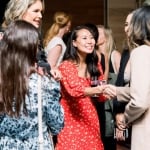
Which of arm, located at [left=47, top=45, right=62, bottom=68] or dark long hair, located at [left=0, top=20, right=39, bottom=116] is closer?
dark long hair, located at [left=0, top=20, right=39, bottom=116]

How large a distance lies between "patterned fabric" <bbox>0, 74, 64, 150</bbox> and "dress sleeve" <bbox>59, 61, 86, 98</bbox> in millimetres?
911

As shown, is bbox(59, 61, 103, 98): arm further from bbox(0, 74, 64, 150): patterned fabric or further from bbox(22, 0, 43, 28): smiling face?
bbox(0, 74, 64, 150): patterned fabric

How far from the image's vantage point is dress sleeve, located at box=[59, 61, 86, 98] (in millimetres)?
4262

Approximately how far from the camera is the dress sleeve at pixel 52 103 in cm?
327

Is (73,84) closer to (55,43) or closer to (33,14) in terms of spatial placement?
(33,14)

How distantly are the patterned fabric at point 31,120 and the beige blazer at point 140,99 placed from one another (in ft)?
1.63

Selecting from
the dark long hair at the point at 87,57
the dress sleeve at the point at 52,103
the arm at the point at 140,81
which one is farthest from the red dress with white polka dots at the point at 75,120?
the dress sleeve at the point at 52,103

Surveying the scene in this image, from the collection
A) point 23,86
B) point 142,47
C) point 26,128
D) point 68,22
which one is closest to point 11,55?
point 23,86

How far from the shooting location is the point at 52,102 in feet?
10.8

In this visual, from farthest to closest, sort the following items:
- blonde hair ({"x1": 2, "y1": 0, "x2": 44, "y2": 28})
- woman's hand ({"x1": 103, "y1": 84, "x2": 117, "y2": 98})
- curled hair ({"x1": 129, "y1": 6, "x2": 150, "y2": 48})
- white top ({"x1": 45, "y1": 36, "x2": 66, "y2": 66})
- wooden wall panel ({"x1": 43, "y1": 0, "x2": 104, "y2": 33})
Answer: wooden wall panel ({"x1": 43, "y1": 0, "x2": 104, "y2": 33}) < white top ({"x1": 45, "y1": 36, "x2": 66, "y2": 66}) < blonde hair ({"x1": 2, "y1": 0, "x2": 44, "y2": 28}) < woman's hand ({"x1": 103, "y1": 84, "x2": 117, "y2": 98}) < curled hair ({"x1": 129, "y1": 6, "x2": 150, "y2": 48})

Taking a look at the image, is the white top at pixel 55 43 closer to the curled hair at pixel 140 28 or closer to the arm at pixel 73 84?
the arm at pixel 73 84

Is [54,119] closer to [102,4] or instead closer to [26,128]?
[26,128]

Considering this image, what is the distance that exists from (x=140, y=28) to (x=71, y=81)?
0.87 m

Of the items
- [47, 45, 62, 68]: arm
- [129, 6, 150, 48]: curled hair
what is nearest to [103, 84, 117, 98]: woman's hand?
[129, 6, 150, 48]: curled hair
